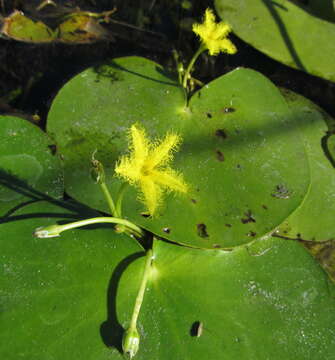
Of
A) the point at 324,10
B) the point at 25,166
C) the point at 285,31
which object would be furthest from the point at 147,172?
the point at 324,10

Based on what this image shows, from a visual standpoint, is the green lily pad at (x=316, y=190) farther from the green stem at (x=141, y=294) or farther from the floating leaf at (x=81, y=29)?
the floating leaf at (x=81, y=29)

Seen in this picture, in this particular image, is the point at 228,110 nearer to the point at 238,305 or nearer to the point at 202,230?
the point at 202,230

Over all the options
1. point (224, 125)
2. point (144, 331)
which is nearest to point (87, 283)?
point (144, 331)

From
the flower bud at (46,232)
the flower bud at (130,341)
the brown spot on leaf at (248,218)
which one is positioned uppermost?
the flower bud at (46,232)

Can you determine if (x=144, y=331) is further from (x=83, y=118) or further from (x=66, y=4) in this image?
(x=66, y=4)

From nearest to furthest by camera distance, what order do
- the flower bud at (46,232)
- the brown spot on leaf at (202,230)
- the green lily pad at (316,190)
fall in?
the flower bud at (46,232)
the brown spot on leaf at (202,230)
the green lily pad at (316,190)

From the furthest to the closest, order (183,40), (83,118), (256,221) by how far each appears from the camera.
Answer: (183,40) < (83,118) < (256,221)

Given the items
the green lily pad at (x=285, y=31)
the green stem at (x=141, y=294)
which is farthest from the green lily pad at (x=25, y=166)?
the green lily pad at (x=285, y=31)

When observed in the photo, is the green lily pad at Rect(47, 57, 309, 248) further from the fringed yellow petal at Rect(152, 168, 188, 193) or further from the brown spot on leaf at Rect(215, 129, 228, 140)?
the fringed yellow petal at Rect(152, 168, 188, 193)
